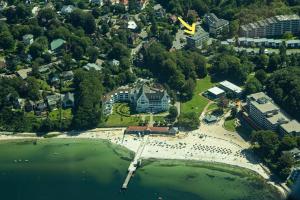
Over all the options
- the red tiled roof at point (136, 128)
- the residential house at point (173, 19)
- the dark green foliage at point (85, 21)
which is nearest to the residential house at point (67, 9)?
the dark green foliage at point (85, 21)

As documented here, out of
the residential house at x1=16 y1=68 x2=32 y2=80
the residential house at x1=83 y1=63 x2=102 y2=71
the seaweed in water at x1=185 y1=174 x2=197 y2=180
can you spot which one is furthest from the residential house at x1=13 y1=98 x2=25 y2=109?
the seaweed in water at x1=185 y1=174 x2=197 y2=180

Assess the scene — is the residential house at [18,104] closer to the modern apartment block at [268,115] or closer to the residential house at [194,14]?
the modern apartment block at [268,115]

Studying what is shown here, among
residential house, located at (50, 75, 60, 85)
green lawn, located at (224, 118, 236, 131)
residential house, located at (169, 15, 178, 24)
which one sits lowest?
green lawn, located at (224, 118, 236, 131)

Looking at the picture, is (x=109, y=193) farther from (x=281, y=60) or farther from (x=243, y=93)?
(x=281, y=60)

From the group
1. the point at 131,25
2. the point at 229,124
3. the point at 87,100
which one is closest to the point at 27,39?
the point at 131,25

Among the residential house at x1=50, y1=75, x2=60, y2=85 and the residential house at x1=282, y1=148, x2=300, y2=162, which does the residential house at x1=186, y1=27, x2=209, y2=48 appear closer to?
the residential house at x1=50, y1=75, x2=60, y2=85

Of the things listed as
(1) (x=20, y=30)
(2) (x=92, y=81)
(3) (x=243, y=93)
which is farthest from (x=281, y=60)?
(1) (x=20, y=30)
